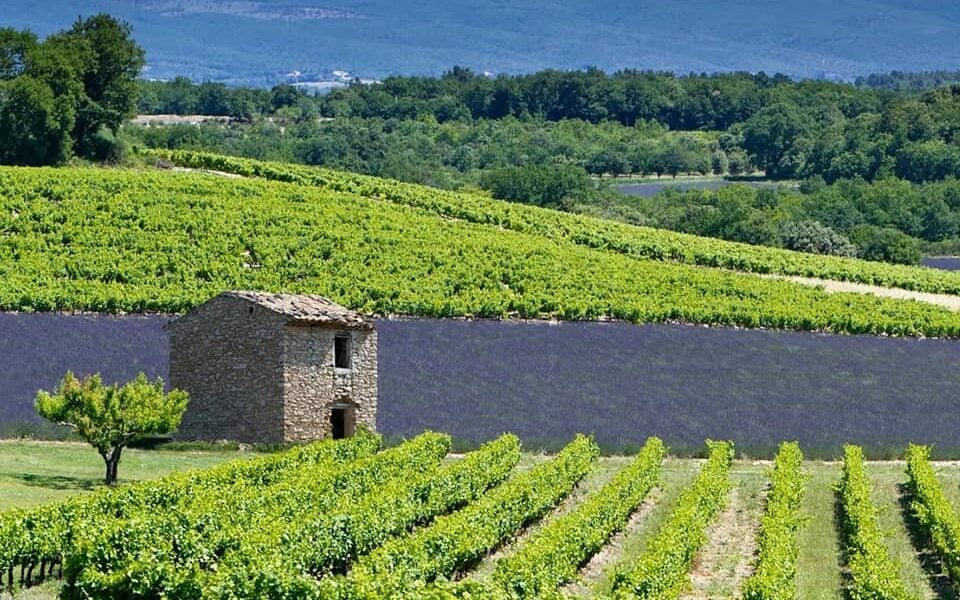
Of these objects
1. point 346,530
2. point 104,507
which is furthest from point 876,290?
point 104,507

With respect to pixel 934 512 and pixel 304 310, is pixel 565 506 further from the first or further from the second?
pixel 304 310

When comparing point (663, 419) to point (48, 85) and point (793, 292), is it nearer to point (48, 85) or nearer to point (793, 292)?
point (793, 292)

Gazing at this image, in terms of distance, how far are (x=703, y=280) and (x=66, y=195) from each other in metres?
22.6

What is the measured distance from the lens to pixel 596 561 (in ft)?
98.2

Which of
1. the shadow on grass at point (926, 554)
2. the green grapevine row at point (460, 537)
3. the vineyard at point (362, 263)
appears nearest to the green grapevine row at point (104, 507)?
the green grapevine row at point (460, 537)

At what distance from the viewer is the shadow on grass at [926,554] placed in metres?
28.7

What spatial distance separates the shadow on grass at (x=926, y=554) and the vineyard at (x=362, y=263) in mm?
23695

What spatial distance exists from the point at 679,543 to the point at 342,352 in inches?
591

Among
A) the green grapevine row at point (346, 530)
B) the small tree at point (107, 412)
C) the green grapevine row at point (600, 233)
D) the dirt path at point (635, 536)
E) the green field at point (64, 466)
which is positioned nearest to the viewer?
the green grapevine row at point (346, 530)

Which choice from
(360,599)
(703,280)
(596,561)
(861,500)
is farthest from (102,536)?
(703,280)

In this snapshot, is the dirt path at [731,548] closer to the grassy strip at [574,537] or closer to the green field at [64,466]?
the grassy strip at [574,537]

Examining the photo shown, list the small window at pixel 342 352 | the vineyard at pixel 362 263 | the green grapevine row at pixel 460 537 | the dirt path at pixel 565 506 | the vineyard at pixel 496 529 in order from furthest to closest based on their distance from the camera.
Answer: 1. the vineyard at pixel 362 263
2. the small window at pixel 342 352
3. the dirt path at pixel 565 506
4. the vineyard at pixel 496 529
5. the green grapevine row at pixel 460 537

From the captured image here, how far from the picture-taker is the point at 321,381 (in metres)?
41.2

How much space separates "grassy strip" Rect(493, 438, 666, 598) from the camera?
81.6 feet
